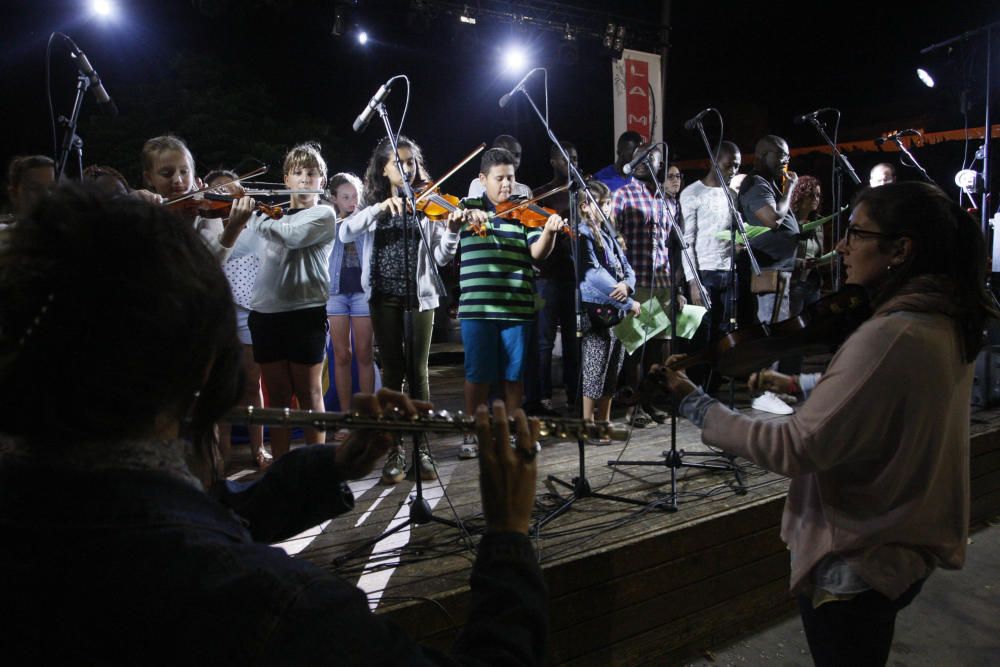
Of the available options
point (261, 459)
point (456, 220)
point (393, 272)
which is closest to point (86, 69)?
point (393, 272)

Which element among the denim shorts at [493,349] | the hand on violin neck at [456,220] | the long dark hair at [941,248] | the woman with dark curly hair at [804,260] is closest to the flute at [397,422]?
the long dark hair at [941,248]

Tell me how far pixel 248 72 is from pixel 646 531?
7.78 m

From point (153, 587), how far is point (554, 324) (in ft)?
14.2

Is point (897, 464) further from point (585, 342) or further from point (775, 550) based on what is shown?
point (585, 342)

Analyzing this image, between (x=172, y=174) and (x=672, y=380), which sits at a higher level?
(x=172, y=174)

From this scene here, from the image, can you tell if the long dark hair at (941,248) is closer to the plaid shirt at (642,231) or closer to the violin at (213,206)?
the violin at (213,206)

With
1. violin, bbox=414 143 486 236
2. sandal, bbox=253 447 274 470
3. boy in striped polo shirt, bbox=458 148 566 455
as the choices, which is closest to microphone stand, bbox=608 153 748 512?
boy in striped polo shirt, bbox=458 148 566 455

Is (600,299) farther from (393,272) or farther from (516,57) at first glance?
(516,57)

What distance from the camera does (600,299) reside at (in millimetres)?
→ 4027

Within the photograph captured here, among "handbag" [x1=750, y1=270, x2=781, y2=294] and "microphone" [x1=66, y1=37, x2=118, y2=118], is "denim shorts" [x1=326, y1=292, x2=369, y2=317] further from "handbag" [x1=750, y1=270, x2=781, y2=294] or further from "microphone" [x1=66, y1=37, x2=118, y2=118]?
"handbag" [x1=750, y1=270, x2=781, y2=294]

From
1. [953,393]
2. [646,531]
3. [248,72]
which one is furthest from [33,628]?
[248,72]

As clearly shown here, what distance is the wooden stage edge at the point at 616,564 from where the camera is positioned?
2.22 m

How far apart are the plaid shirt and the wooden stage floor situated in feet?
6.34

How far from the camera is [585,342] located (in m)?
4.15
